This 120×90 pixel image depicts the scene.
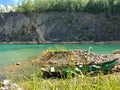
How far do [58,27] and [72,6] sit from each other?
9478 mm

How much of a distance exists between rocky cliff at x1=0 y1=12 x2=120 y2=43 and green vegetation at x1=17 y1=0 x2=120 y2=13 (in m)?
1.99

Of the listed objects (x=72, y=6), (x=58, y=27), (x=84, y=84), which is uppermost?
(x=84, y=84)

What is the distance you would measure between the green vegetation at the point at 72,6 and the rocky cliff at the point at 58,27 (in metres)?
1.99

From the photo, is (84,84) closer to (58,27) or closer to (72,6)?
(58,27)

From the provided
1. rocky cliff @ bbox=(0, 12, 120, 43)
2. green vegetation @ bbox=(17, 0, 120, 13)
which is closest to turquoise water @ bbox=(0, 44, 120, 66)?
rocky cliff @ bbox=(0, 12, 120, 43)

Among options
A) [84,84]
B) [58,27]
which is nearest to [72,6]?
[58,27]

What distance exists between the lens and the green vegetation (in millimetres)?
136750

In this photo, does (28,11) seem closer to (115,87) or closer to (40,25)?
(40,25)

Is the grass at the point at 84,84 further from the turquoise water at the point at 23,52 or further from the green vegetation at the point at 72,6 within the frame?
the green vegetation at the point at 72,6

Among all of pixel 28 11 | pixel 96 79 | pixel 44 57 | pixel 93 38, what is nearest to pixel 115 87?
pixel 96 79

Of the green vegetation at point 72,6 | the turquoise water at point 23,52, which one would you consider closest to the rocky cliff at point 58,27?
the green vegetation at point 72,6

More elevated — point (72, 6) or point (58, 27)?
point (72, 6)

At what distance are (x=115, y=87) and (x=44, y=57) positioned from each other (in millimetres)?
36980

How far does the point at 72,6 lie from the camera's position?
142 metres
